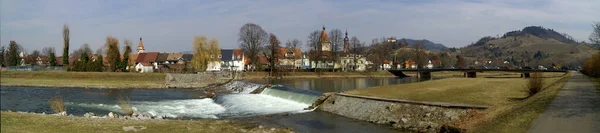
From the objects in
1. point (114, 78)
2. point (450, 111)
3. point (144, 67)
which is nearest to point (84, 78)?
point (114, 78)

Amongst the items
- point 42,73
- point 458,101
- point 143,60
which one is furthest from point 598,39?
point 143,60

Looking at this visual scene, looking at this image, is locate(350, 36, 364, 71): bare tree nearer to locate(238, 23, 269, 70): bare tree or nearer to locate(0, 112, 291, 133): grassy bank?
locate(238, 23, 269, 70): bare tree

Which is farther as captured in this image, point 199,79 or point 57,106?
point 199,79

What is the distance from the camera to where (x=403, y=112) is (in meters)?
23.0

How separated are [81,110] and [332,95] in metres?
17.5

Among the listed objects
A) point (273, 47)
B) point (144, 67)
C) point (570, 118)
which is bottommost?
point (570, 118)

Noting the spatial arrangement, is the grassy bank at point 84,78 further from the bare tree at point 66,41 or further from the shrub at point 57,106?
the shrub at point 57,106

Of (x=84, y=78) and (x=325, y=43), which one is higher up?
(x=325, y=43)

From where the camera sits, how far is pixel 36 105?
33188 mm

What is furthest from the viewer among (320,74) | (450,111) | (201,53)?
(320,74)

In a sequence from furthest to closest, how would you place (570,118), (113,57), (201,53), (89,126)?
(201,53) < (113,57) < (89,126) < (570,118)

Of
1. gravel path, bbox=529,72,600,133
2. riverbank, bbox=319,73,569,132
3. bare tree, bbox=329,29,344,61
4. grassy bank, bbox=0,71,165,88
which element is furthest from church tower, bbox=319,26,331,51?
gravel path, bbox=529,72,600,133

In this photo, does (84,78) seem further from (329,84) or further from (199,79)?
→ (329,84)

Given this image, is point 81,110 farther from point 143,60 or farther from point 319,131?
point 143,60
